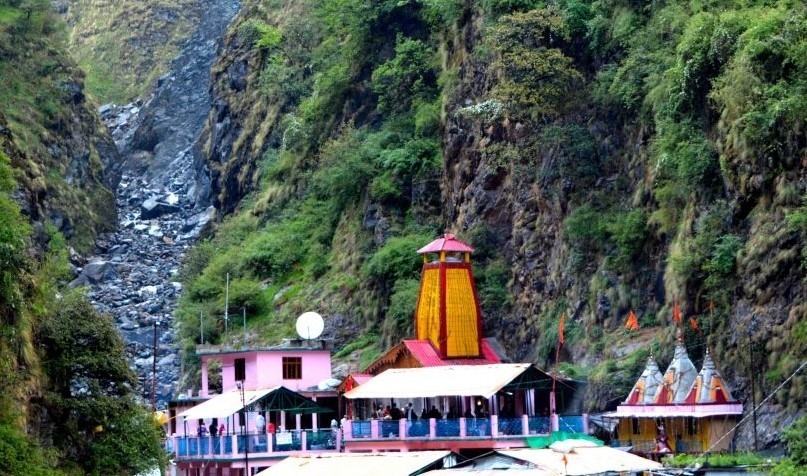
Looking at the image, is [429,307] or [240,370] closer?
[429,307]

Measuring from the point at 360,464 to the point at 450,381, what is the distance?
7.27m

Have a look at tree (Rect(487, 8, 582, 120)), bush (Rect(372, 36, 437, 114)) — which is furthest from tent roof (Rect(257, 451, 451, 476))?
bush (Rect(372, 36, 437, 114))

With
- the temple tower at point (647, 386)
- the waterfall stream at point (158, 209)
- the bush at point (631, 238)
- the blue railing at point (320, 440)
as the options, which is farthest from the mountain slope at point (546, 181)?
the blue railing at point (320, 440)

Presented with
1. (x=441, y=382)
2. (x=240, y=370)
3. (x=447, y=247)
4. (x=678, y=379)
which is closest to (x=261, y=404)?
(x=240, y=370)

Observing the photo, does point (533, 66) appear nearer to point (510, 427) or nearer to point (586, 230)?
point (586, 230)

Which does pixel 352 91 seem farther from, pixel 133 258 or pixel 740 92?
pixel 740 92

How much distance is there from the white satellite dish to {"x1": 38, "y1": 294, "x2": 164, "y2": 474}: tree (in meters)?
15.2

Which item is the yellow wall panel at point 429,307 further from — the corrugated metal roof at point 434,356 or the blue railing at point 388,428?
the blue railing at point 388,428

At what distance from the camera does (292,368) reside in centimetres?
6288

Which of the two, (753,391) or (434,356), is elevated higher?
(434,356)

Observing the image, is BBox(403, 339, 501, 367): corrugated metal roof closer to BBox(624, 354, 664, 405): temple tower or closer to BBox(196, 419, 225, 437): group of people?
BBox(196, 419, 225, 437): group of people

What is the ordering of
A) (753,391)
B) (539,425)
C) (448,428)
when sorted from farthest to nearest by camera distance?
(448,428) → (539,425) → (753,391)

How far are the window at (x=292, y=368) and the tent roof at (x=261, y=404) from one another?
95.3 inches

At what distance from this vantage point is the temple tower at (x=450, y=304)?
6153cm
